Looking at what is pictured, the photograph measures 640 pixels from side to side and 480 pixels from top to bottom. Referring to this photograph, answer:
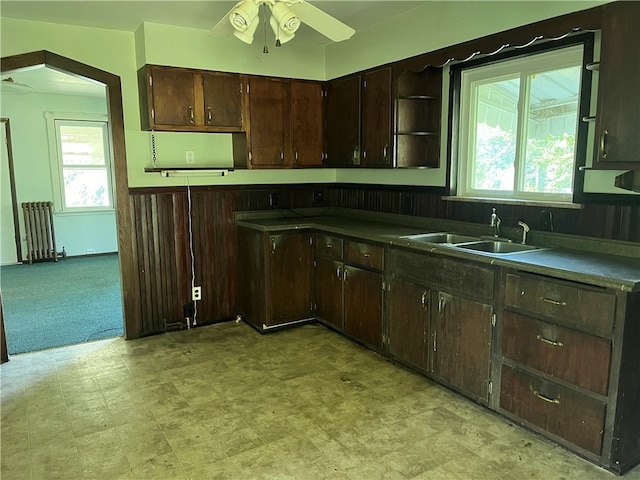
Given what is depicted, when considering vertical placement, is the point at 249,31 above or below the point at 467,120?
above

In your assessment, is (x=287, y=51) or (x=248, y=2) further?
(x=287, y=51)

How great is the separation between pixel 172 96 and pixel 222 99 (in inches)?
16.9

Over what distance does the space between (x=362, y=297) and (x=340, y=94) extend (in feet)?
6.33

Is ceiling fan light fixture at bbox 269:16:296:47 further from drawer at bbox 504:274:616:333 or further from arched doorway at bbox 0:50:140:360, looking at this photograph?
arched doorway at bbox 0:50:140:360

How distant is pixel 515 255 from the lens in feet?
8.36

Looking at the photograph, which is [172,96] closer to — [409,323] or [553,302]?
[409,323]

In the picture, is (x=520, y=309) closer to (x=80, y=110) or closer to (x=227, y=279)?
(x=227, y=279)

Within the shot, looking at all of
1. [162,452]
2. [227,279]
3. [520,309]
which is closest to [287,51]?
[227,279]

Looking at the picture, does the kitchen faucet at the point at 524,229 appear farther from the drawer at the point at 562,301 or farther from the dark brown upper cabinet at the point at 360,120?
the dark brown upper cabinet at the point at 360,120

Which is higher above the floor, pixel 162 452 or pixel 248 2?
pixel 248 2

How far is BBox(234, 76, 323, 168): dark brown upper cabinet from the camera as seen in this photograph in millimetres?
4152

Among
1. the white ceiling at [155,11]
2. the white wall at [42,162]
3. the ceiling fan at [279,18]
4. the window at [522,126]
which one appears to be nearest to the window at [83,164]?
the white wall at [42,162]

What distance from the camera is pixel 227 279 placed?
4.39m

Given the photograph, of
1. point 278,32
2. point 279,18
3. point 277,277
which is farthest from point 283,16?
point 277,277
